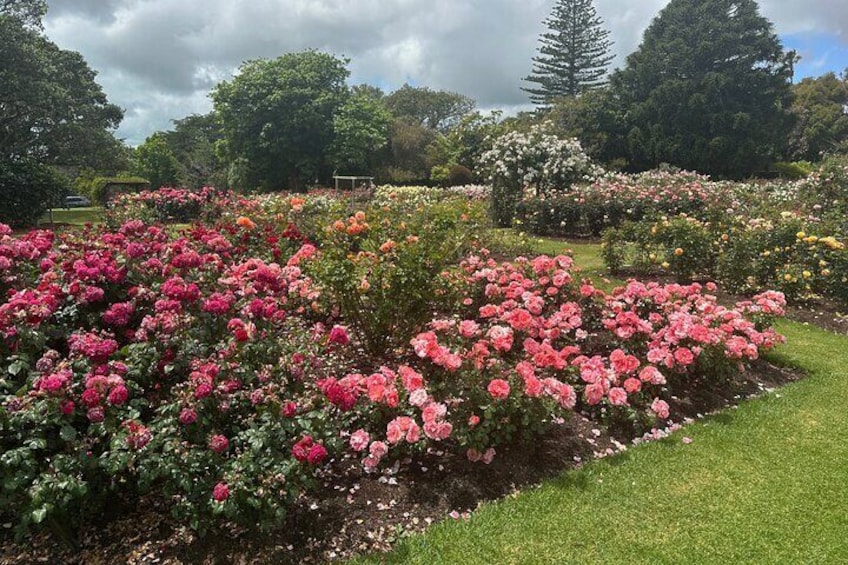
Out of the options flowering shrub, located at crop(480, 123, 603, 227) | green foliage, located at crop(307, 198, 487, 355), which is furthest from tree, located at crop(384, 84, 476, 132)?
green foliage, located at crop(307, 198, 487, 355)

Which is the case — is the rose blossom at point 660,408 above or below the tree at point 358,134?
below

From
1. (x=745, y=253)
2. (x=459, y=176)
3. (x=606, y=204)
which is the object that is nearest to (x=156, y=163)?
(x=459, y=176)

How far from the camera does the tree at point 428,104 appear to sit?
48344 millimetres

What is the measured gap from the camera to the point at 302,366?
2.70 meters

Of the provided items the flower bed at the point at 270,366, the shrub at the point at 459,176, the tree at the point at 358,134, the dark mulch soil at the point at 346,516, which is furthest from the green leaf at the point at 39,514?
the shrub at the point at 459,176

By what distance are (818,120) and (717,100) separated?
26.2 ft

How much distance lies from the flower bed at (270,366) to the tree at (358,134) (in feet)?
84.9

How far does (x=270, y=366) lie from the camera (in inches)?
103

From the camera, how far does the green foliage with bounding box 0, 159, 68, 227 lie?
14.5 m

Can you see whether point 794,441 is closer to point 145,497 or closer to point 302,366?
point 302,366

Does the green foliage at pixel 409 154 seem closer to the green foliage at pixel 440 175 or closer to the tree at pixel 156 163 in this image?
the green foliage at pixel 440 175

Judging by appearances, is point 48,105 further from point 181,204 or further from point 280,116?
point 280,116

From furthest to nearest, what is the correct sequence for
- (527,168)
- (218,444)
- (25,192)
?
(25,192) → (527,168) → (218,444)

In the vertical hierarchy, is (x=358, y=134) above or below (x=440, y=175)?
above
